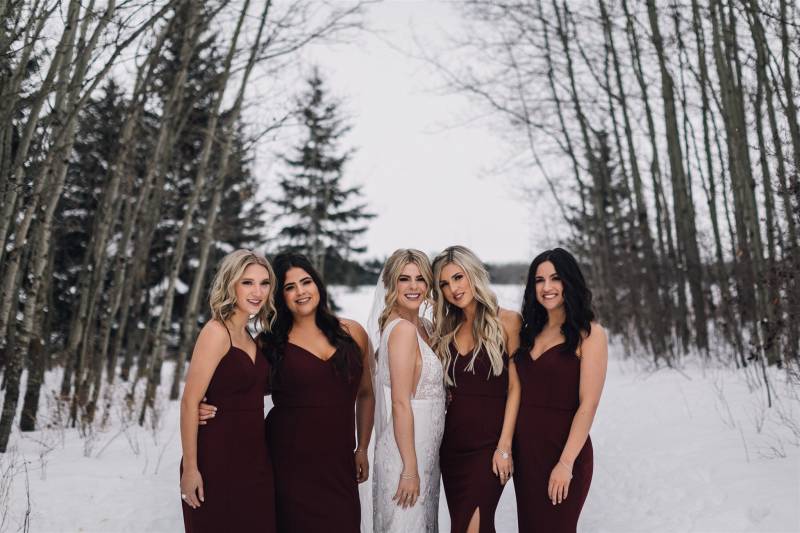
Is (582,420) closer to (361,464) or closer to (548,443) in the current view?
(548,443)

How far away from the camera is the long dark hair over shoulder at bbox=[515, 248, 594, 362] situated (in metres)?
3.22

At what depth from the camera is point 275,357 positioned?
3385 millimetres

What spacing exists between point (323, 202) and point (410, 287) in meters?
19.7

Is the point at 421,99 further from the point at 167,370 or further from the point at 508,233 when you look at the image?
the point at 508,233

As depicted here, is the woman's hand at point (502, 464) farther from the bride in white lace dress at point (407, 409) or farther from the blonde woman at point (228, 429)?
the blonde woman at point (228, 429)

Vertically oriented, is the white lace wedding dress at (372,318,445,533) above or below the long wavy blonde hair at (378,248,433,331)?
below

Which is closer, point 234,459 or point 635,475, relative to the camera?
point 234,459

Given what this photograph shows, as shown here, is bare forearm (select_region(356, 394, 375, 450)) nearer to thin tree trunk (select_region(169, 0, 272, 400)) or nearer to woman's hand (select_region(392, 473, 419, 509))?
woman's hand (select_region(392, 473, 419, 509))

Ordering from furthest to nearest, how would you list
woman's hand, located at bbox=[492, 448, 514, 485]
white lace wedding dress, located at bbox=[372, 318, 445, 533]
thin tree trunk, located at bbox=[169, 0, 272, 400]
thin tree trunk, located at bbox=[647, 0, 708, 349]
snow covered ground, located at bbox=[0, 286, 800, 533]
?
thin tree trunk, located at bbox=[647, 0, 708, 349] < thin tree trunk, located at bbox=[169, 0, 272, 400] < snow covered ground, located at bbox=[0, 286, 800, 533] < white lace wedding dress, located at bbox=[372, 318, 445, 533] < woman's hand, located at bbox=[492, 448, 514, 485]

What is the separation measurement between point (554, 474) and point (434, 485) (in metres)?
0.71

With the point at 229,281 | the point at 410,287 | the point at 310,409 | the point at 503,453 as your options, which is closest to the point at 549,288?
the point at 410,287

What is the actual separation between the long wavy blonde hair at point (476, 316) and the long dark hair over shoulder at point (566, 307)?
0.46 feet

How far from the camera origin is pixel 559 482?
3.06m

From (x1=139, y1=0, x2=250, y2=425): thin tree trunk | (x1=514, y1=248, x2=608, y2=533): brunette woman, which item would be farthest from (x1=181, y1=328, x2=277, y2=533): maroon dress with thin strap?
(x1=139, y1=0, x2=250, y2=425): thin tree trunk
